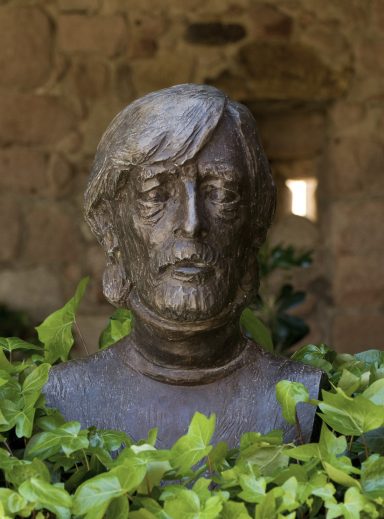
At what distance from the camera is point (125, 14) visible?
4113 millimetres

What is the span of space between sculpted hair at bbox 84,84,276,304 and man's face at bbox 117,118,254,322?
19mm

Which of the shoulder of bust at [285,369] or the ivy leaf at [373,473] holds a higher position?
the ivy leaf at [373,473]

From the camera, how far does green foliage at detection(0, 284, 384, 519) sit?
1330mm

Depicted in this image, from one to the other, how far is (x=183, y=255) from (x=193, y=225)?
5cm

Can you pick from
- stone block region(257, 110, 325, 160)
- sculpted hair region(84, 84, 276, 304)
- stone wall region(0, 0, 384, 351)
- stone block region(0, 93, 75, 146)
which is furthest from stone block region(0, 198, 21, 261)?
sculpted hair region(84, 84, 276, 304)

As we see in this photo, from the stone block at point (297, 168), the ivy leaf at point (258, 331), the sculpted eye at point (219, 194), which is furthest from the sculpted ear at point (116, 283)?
the stone block at point (297, 168)

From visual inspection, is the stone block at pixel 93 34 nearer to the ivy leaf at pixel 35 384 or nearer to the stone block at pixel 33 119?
the stone block at pixel 33 119

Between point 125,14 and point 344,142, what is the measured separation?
0.98 meters

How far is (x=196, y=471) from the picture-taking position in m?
1.45

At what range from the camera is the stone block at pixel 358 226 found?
168 inches

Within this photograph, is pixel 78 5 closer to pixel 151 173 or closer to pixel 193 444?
pixel 151 173

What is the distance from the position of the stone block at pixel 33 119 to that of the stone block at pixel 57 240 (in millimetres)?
275

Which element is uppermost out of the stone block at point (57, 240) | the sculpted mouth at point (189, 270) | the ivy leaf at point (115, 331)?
the sculpted mouth at point (189, 270)

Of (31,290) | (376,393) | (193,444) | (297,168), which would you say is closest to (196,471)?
(193,444)
